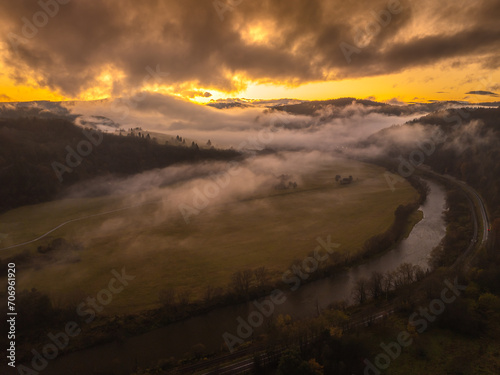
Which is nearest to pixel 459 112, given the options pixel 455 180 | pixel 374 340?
pixel 455 180

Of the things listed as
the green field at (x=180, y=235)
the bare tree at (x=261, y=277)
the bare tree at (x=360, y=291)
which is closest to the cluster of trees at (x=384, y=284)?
the bare tree at (x=360, y=291)

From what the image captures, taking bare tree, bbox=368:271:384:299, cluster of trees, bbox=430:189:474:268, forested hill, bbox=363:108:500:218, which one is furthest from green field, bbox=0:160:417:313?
forested hill, bbox=363:108:500:218

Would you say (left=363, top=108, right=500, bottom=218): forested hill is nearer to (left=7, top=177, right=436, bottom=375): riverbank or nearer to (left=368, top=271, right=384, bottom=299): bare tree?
(left=368, top=271, right=384, bottom=299): bare tree

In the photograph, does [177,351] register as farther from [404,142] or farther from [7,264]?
[404,142]

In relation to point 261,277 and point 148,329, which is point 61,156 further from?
point 261,277

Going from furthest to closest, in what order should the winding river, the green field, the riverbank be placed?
1. the green field
2. the riverbank
3. the winding river

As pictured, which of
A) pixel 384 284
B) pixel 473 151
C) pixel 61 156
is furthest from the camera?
pixel 473 151

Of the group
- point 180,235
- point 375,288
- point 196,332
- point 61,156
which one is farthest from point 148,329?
point 61,156
